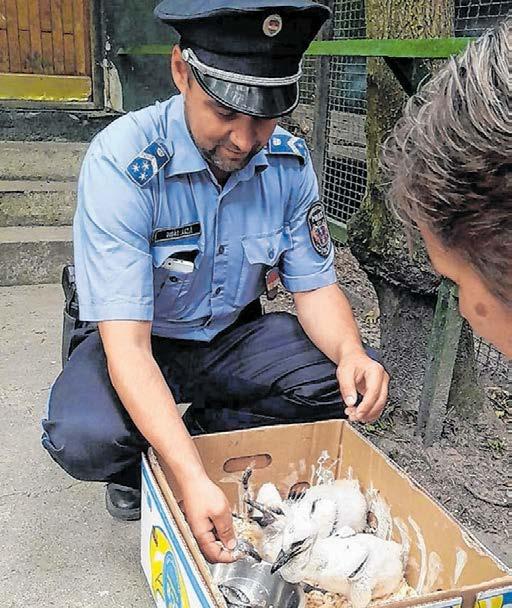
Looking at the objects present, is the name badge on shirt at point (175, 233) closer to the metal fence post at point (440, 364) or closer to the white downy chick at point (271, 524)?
the white downy chick at point (271, 524)

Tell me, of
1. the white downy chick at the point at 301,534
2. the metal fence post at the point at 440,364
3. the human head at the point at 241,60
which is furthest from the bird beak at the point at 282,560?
the metal fence post at the point at 440,364

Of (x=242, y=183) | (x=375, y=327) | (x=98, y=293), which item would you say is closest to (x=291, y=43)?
(x=242, y=183)

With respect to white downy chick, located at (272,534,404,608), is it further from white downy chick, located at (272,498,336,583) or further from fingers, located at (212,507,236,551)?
fingers, located at (212,507,236,551)

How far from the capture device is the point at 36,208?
4473mm

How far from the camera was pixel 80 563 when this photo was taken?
184 cm

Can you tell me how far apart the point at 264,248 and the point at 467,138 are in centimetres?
113

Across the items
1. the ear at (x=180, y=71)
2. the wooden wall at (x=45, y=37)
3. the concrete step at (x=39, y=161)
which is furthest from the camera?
the wooden wall at (x=45, y=37)

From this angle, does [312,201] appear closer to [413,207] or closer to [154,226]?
[154,226]

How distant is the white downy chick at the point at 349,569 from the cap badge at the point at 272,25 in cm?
103

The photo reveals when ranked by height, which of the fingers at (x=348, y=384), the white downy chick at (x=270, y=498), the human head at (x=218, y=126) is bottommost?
the white downy chick at (x=270, y=498)

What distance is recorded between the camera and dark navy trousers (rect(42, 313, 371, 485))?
6.03ft

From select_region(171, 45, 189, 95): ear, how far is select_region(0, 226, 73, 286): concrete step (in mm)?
2529

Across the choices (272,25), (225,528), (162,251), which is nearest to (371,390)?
(225,528)

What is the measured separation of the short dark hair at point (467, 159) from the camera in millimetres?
790
